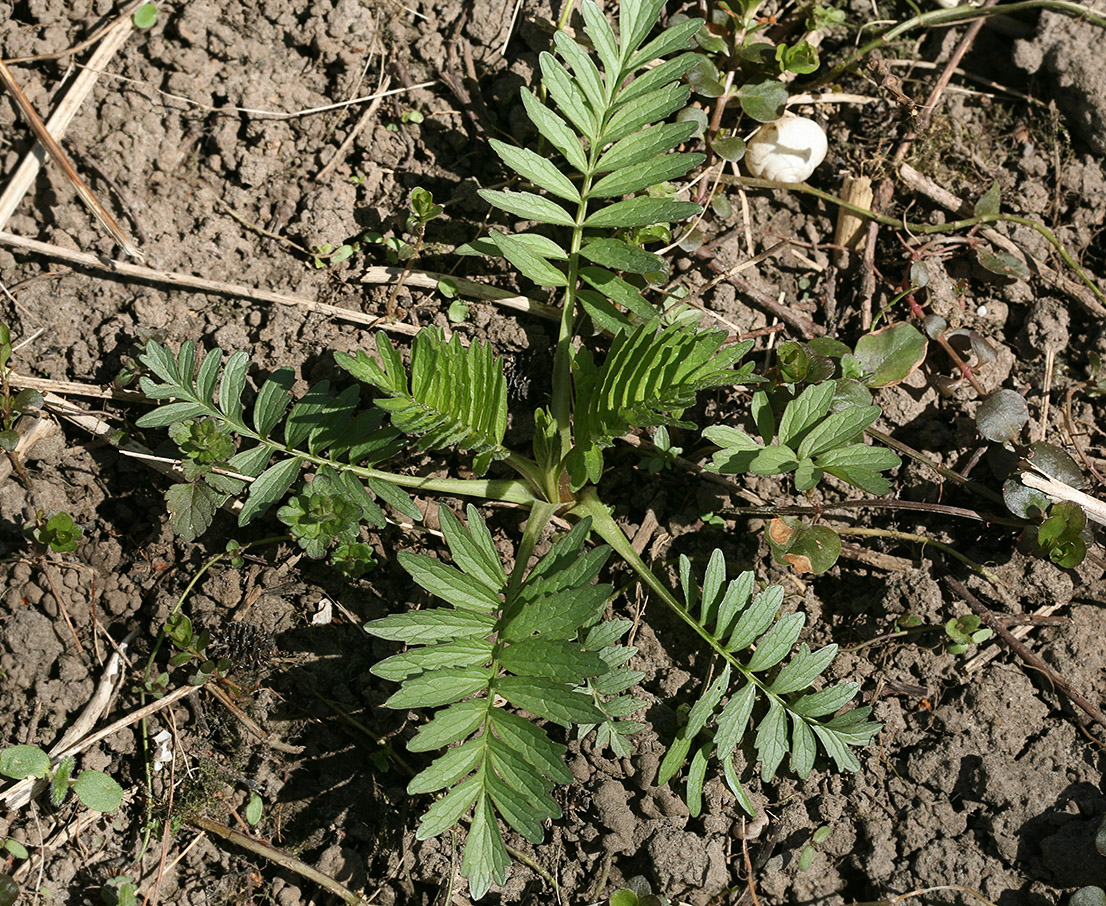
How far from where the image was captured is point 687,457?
2.88 metres

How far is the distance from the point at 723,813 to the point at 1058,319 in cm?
196

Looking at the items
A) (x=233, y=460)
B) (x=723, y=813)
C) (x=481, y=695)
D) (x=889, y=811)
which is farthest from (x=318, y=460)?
(x=889, y=811)

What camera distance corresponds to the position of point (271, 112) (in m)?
3.02

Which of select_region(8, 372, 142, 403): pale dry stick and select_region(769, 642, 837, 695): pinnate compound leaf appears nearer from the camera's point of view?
select_region(769, 642, 837, 695): pinnate compound leaf

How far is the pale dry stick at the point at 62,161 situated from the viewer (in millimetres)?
2859

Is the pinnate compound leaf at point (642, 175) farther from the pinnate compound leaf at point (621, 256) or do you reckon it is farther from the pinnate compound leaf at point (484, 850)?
the pinnate compound leaf at point (484, 850)

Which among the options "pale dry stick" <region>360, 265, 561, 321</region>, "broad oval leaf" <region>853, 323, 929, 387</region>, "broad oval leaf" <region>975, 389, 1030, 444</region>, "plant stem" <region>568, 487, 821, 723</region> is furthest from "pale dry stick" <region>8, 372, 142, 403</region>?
"broad oval leaf" <region>975, 389, 1030, 444</region>

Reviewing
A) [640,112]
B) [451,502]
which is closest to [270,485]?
[451,502]

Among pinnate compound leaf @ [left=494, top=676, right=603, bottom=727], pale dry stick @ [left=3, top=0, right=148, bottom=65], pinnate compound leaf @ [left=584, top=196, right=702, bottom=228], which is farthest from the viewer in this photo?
pale dry stick @ [left=3, top=0, right=148, bottom=65]

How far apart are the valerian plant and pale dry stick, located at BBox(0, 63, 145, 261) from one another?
16.6 inches

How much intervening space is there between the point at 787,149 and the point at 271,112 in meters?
1.72

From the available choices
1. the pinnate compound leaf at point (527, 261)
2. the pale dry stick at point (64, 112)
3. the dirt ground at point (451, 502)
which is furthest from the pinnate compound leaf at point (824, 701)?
the pale dry stick at point (64, 112)

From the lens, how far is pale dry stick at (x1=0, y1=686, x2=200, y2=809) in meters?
2.57

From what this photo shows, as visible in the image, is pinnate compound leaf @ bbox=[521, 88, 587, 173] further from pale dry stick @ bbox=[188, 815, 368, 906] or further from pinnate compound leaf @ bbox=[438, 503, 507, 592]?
pale dry stick @ bbox=[188, 815, 368, 906]
